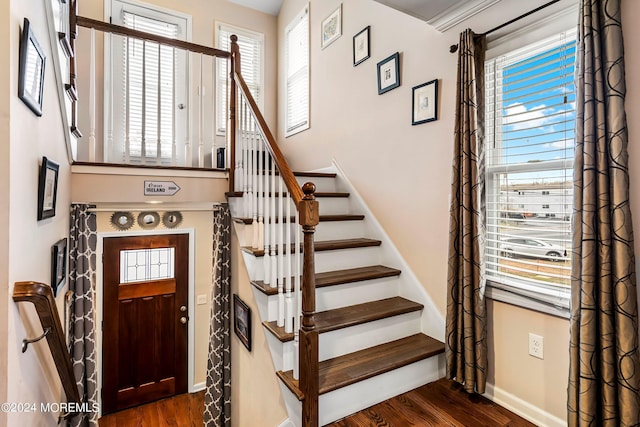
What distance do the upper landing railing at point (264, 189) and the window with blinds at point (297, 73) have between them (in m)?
1.17

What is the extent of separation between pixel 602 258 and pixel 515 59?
3.73 feet

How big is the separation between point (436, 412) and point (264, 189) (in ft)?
5.65

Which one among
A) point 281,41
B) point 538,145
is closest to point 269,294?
point 538,145

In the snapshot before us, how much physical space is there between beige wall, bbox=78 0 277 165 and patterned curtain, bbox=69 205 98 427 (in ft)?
4.43

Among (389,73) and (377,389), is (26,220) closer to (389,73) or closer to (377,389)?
(377,389)

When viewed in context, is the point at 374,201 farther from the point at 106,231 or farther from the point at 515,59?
the point at 106,231

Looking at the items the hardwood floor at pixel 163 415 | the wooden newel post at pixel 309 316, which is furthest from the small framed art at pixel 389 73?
the hardwood floor at pixel 163 415

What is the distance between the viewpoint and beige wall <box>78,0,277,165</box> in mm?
3553

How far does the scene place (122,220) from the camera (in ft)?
12.2

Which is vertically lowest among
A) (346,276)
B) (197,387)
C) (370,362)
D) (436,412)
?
(197,387)

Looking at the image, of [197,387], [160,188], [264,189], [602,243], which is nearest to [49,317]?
[264,189]

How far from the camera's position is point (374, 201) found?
2.84m

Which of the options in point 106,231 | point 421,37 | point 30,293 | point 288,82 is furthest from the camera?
point 288,82

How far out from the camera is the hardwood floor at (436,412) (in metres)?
1.70
